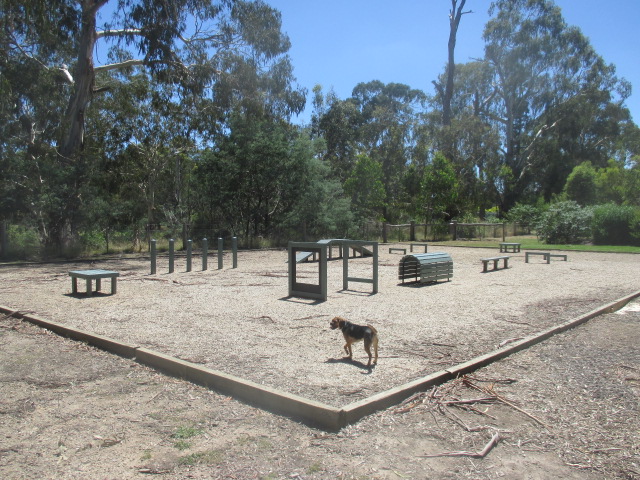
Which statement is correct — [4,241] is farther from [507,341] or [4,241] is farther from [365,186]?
[365,186]

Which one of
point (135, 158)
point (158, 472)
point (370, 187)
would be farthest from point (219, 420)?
point (370, 187)

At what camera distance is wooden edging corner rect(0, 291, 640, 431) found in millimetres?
3867

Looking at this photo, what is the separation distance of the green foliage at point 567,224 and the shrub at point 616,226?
2.46 ft

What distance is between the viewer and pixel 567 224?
90.9 feet

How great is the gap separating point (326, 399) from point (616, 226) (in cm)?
2673

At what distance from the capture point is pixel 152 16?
22.1m

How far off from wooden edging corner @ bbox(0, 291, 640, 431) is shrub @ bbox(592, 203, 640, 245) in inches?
898

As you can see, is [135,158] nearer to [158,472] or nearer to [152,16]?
[152,16]

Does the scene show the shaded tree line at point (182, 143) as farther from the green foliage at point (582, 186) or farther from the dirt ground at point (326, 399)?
the dirt ground at point (326, 399)

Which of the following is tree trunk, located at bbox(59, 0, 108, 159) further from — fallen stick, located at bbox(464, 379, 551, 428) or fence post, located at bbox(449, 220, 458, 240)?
fence post, located at bbox(449, 220, 458, 240)

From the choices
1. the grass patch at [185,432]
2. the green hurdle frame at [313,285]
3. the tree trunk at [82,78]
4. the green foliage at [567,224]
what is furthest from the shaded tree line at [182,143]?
the grass patch at [185,432]

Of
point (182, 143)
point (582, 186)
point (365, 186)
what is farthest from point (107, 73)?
point (582, 186)

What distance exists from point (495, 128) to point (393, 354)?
5084 centimetres

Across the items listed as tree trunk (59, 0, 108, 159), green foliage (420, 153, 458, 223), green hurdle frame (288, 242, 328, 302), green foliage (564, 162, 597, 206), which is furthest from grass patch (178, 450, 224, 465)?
green foliage (564, 162, 597, 206)
